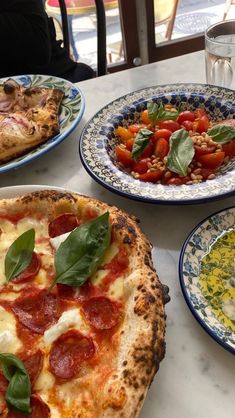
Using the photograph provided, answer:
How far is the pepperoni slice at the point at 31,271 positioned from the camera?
2.71 feet

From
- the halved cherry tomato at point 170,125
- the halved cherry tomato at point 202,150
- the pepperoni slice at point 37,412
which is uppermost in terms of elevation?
the halved cherry tomato at point 170,125

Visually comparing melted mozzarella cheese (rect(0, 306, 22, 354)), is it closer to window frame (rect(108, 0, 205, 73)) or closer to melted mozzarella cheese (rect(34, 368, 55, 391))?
melted mozzarella cheese (rect(34, 368, 55, 391))

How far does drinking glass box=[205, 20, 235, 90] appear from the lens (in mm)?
1292

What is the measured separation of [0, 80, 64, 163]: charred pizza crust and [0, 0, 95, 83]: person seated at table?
467 millimetres

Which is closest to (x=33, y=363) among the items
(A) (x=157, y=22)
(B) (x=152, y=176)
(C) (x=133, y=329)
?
(C) (x=133, y=329)

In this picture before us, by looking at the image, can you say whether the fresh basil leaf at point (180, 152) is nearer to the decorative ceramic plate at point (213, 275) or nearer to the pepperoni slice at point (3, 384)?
the decorative ceramic plate at point (213, 275)

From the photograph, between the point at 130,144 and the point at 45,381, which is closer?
the point at 45,381

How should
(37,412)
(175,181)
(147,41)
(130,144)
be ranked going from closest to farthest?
(37,412) → (175,181) → (130,144) → (147,41)

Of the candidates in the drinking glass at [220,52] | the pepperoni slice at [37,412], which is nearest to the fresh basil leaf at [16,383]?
the pepperoni slice at [37,412]

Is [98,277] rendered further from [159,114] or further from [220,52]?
[220,52]

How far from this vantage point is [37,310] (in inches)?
30.9

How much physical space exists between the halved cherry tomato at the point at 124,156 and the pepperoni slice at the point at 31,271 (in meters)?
0.38

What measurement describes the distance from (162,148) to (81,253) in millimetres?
426

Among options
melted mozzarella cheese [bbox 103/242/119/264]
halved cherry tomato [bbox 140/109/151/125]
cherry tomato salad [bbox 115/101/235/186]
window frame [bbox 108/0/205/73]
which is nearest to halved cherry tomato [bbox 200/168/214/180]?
cherry tomato salad [bbox 115/101/235/186]
